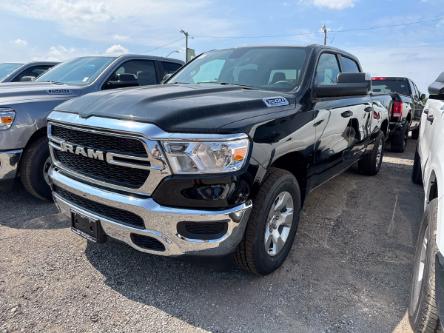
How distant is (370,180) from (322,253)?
9.90ft

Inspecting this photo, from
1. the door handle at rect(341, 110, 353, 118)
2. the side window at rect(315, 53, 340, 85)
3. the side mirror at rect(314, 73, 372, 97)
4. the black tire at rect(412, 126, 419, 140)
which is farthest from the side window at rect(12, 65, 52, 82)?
the black tire at rect(412, 126, 419, 140)

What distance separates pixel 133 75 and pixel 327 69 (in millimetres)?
2742

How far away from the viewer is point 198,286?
8.97 feet

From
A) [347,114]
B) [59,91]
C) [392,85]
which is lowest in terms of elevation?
[347,114]

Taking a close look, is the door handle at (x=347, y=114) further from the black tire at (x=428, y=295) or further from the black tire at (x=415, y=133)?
the black tire at (x=415, y=133)

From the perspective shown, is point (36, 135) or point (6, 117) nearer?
point (6, 117)

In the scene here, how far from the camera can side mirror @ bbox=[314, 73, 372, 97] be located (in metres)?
3.20

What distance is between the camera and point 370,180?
19.1 ft

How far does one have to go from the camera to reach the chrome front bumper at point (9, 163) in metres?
3.86

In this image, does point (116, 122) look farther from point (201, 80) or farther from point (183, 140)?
point (201, 80)

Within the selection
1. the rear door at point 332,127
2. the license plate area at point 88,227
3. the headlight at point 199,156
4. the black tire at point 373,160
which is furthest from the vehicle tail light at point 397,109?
the license plate area at point 88,227

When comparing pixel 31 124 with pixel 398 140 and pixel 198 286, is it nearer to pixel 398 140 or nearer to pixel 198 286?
pixel 198 286

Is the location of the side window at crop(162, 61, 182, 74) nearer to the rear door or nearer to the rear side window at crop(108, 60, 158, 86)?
the rear side window at crop(108, 60, 158, 86)

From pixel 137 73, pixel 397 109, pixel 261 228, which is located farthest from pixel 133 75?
pixel 397 109
